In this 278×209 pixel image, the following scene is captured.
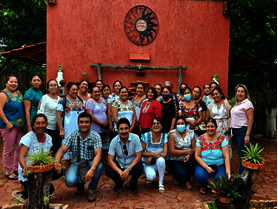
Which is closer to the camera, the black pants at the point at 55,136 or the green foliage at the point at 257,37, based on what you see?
the black pants at the point at 55,136

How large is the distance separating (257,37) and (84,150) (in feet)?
25.1

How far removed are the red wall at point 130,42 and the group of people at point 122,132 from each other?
1935mm

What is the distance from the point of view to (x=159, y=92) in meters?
5.12

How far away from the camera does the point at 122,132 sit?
3.62m

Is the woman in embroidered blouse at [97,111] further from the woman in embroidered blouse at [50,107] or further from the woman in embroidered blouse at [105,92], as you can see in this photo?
the woman in embroidered blouse at [50,107]

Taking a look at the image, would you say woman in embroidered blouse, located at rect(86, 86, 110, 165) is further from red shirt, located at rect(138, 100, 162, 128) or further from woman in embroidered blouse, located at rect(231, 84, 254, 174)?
woman in embroidered blouse, located at rect(231, 84, 254, 174)

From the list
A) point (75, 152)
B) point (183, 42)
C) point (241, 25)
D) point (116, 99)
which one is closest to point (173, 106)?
point (116, 99)

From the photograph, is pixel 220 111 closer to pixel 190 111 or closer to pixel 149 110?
pixel 190 111

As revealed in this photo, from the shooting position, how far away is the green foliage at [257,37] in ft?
26.3

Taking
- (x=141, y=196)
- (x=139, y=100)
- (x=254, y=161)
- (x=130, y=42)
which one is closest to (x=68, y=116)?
(x=139, y=100)

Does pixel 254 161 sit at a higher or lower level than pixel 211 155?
higher

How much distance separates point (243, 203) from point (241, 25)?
8.10 metres

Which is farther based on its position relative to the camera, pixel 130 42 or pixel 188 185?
pixel 130 42

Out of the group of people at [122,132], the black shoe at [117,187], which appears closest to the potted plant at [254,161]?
the group of people at [122,132]
